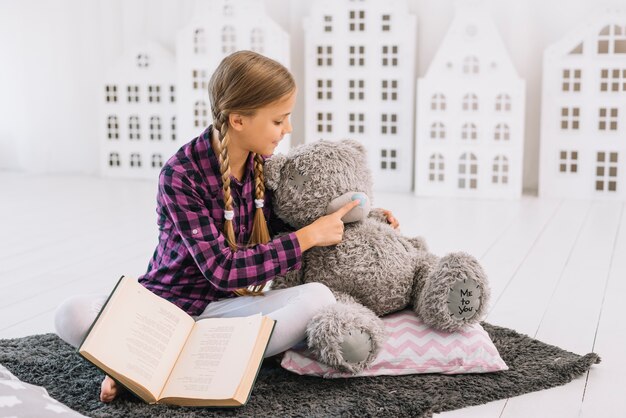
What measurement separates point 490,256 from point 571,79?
1.11 meters

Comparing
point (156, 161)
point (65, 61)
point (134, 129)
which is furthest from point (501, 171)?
point (65, 61)

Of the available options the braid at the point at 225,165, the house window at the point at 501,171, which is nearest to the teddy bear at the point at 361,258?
the braid at the point at 225,165

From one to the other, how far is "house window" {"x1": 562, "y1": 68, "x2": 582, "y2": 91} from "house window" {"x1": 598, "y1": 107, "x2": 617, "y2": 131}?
13 cm

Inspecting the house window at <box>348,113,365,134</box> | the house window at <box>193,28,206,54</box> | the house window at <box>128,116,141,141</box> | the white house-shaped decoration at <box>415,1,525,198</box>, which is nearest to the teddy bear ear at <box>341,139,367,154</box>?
the white house-shaped decoration at <box>415,1,525,198</box>

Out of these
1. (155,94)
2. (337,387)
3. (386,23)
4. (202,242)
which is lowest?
(337,387)

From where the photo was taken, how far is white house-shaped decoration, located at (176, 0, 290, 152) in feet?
11.1

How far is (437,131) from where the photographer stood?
3.22 meters

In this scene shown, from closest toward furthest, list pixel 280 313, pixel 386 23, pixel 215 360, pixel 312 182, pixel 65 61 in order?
pixel 215 360 → pixel 280 313 → pixel 312 182 → pixel 386 23 → pixel 65 61

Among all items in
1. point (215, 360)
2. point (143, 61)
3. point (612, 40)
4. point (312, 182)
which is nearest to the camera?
point (215, 360)

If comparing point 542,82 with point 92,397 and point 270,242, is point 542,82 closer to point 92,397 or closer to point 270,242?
point 270,242

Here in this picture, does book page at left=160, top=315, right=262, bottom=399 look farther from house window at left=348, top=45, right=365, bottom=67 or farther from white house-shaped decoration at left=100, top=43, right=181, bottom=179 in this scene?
white house-shaped decoration at left=100, top=43, right=181, bottom=179

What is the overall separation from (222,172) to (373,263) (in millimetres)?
303

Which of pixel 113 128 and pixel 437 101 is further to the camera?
pixel 113 128

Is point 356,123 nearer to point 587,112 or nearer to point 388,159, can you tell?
point 388,159
